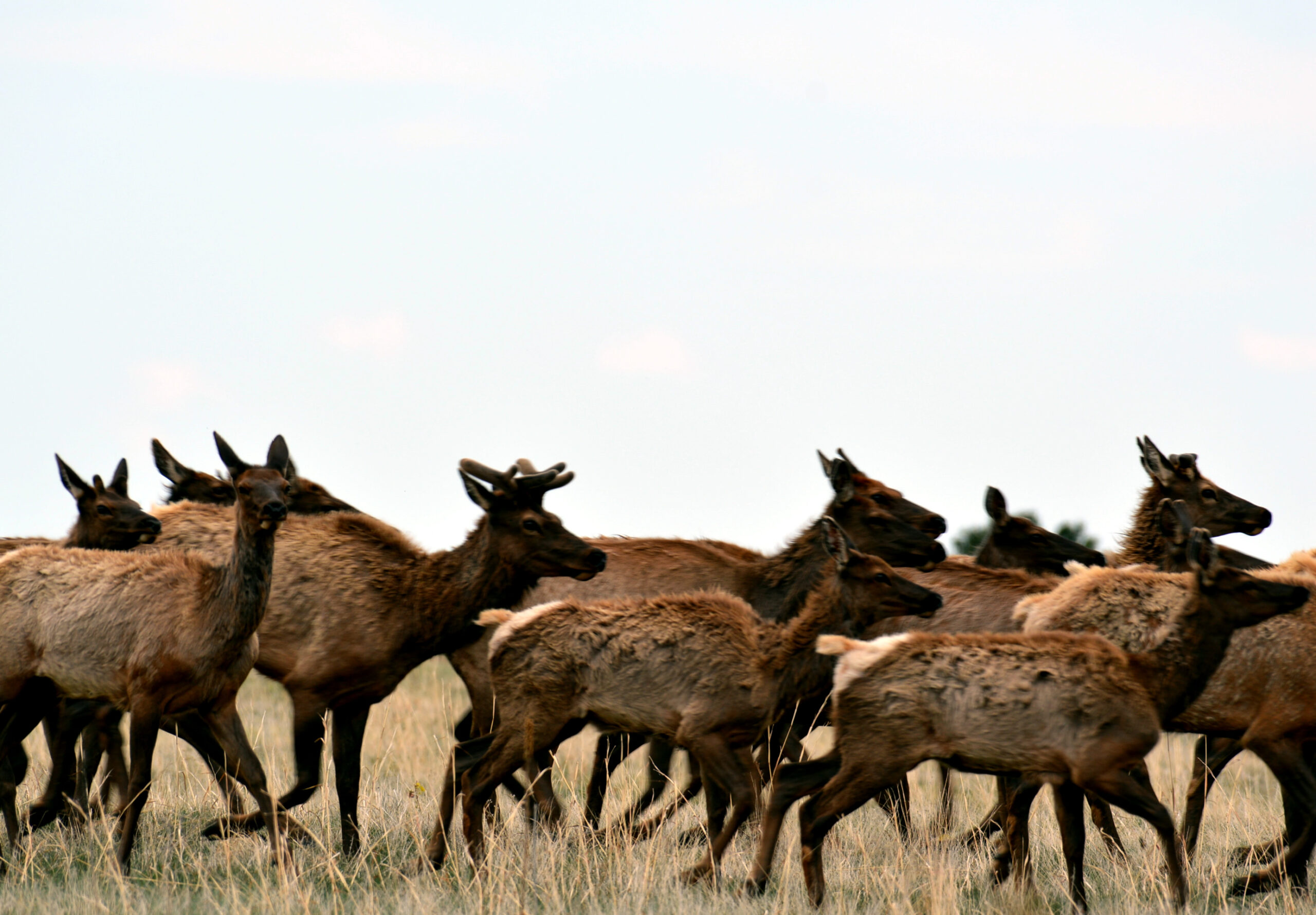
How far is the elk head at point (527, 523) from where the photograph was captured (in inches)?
368

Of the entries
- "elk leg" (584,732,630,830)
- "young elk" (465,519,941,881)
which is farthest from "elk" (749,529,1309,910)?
"elk leg" (584,732,630,830)

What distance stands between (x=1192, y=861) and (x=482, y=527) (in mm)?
4735

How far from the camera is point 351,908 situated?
756cm

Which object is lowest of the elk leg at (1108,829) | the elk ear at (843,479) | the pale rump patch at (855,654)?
the elk leg at (1108,829)

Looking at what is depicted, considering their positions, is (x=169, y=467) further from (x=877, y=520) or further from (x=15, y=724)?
(x=877, y=520)

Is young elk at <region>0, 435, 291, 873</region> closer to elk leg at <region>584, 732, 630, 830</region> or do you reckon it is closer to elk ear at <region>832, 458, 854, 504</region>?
elk leg at <region>584, 732, 630, 830</region>

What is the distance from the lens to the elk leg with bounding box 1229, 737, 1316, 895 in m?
8.43

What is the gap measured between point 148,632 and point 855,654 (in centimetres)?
377

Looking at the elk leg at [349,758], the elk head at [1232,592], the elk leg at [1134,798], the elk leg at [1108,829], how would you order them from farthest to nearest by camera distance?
1. the elk leg at [349,758]
2. the elk leg at [1108,829]
3. the elk head at [1232,592]
4. the elk leg at [1134,798]

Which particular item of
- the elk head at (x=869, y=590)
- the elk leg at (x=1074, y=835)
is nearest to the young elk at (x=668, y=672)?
the elk head at (x=869, y=590)

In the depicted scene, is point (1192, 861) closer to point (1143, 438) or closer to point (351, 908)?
point (1143, 438)

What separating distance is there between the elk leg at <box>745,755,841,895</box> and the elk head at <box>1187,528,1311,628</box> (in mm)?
2200

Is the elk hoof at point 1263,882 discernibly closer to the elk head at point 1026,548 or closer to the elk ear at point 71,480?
the elk head at point 1026,548

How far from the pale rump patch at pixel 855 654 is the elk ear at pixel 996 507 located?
146 inches
